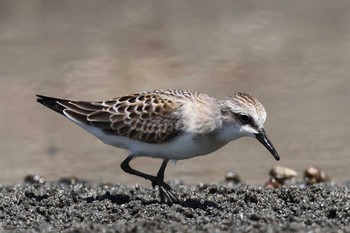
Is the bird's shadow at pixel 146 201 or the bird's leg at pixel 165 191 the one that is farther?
the bird's leg at pixel 165 191

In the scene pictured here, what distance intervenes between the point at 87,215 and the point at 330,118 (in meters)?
6.56

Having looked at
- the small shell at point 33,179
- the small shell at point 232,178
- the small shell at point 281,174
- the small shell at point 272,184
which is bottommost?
the small shell at point 33,179

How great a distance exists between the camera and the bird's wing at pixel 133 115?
11.1 meters

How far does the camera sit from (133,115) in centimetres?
1141

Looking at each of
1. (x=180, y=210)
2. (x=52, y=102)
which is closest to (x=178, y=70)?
(x=52, y=102)

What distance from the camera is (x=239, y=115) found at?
35.9ft

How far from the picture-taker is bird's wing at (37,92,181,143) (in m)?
11.1

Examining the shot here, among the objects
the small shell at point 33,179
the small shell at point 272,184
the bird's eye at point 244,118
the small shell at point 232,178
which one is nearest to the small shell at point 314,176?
the small shell at point 272,184

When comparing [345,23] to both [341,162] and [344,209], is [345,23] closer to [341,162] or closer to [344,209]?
[341,162]

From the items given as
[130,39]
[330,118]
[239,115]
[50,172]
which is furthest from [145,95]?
[130,39]

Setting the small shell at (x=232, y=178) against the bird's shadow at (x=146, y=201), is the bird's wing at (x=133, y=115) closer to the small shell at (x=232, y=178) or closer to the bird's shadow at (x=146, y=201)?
the bird's shadow at (x=146, y=201)

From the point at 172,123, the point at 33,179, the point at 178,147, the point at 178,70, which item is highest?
the point at 178,70

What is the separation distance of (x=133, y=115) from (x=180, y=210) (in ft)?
5.20

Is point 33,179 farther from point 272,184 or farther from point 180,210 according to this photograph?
point 180,210
